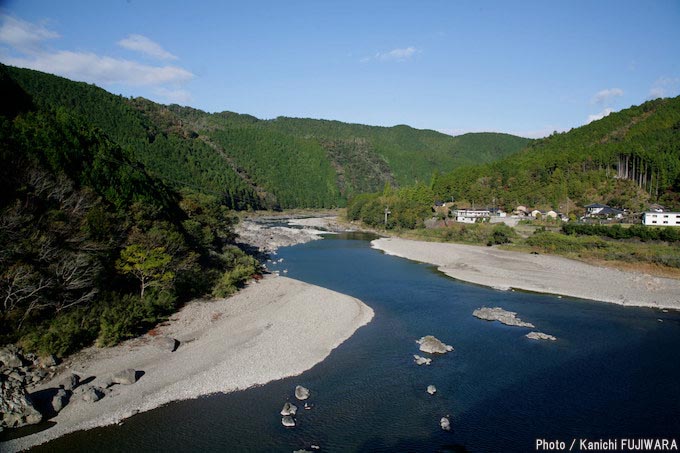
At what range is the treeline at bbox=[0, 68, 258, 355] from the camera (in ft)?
48.7

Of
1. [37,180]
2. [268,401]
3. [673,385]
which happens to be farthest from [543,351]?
[37,180]

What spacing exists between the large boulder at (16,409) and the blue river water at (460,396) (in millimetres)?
1263

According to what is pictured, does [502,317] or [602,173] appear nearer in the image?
[502,317]

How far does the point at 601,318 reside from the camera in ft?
70.8

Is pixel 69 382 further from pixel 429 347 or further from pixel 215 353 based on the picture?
pixel 429 347

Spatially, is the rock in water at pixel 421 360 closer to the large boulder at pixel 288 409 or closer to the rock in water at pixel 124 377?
the large boulder at pixel 288 409

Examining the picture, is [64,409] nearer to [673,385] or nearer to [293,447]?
[293,447]

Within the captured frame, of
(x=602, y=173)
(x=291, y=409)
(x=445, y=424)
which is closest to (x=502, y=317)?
(x=445, y=424)

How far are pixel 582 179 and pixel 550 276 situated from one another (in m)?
42.9

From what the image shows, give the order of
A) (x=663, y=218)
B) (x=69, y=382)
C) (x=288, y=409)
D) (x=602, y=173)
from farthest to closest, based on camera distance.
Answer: (x=602, y=173) < (x=663, y=218) < (x=69, y=382) < (x=288, y=409)

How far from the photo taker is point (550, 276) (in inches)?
1229

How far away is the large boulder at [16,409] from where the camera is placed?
36.6ft

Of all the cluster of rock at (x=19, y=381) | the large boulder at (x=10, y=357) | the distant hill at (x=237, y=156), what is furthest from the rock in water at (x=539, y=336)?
the distant hill at (x=237, y=156)

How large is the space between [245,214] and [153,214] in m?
68.6
